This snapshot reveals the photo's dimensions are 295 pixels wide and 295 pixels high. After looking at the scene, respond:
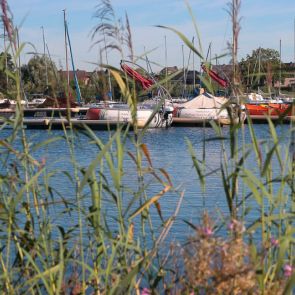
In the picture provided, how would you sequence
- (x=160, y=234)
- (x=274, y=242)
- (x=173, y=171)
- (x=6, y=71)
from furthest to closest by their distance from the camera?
(x=173, y=171) < (x=6, y=71) < (x=160, y=234) < (x=274, y=242)

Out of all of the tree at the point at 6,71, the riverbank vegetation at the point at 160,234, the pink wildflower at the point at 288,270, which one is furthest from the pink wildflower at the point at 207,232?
the tree at the point at 6,71

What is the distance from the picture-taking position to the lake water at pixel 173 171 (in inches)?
215

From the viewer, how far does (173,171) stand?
2009cm

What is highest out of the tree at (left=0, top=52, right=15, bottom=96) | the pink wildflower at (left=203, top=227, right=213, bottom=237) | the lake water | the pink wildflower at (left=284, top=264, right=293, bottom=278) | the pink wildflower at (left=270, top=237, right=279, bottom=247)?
the tree at (left=0, top=52, right=15, bottom=96)

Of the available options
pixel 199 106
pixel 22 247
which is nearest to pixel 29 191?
pixel 22 247

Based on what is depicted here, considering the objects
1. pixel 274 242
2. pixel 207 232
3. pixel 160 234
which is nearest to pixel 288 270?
pixel 274 242

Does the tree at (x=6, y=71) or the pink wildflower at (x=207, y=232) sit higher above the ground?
the tree at (x=6, y=71)

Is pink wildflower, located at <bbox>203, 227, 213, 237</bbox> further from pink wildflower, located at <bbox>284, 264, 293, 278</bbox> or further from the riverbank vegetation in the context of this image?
pink wildflower, located at <bbox>284, 264, 293, 278</bbox>

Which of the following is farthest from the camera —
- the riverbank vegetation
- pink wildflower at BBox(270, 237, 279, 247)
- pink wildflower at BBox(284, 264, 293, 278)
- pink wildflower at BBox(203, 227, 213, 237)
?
pink wildflower at BBox(270, 237, 279, 247)

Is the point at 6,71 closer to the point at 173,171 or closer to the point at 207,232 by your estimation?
the point at 207,232

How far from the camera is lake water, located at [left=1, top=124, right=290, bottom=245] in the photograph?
546 centimetres

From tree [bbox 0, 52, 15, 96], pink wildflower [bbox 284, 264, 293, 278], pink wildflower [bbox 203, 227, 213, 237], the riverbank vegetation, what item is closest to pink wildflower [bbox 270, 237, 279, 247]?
the riverbank vegetation

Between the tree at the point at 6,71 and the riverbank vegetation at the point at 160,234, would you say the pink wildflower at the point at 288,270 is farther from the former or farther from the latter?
the tree at the point at 6,71

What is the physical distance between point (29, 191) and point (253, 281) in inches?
73.3
